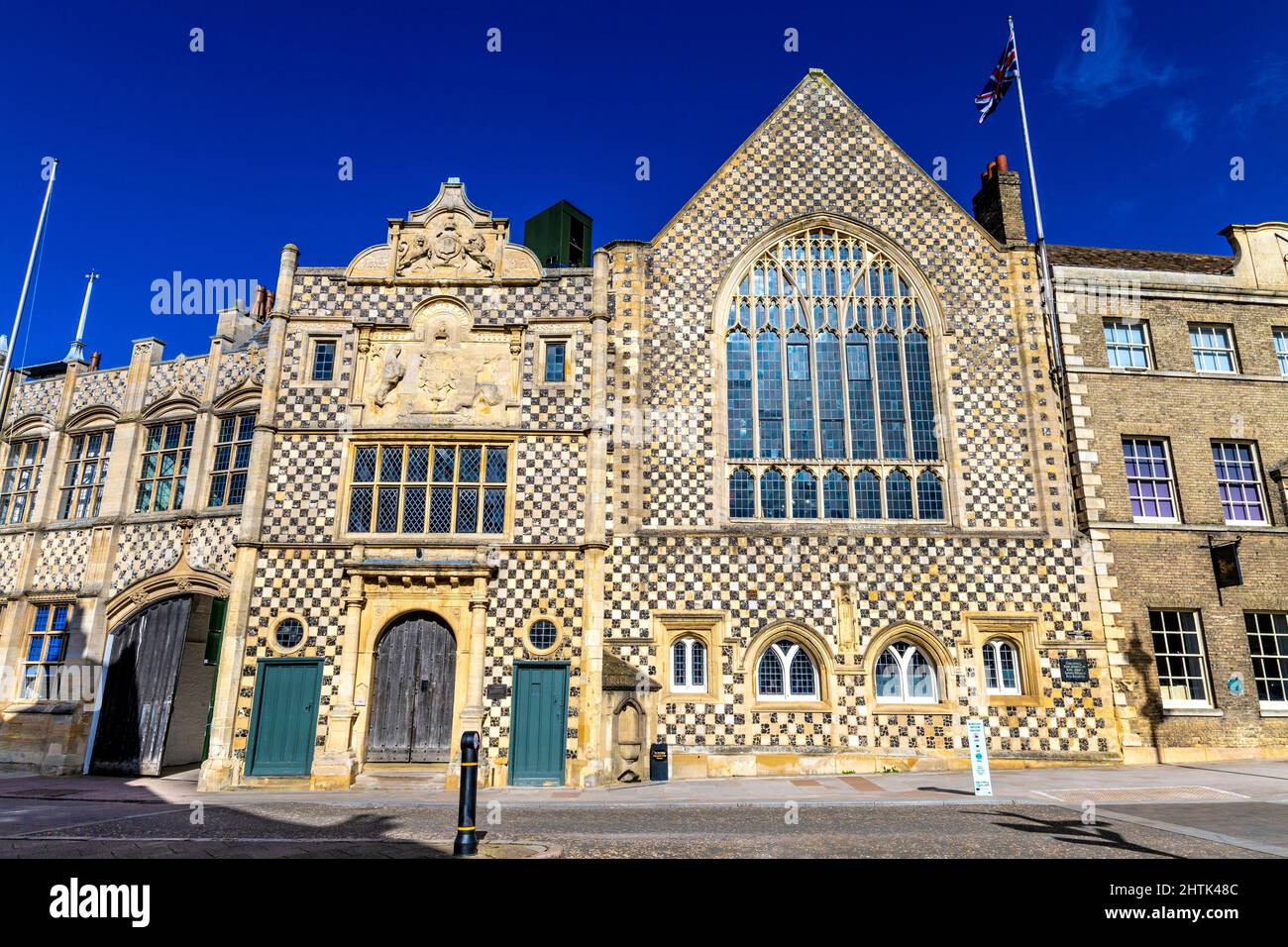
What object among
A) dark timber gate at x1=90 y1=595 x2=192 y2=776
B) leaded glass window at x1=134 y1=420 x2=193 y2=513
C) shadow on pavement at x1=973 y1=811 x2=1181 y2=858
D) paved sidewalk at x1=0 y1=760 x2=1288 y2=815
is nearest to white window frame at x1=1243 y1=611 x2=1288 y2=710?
paved sidewalk at x1=0 y1=760 x2=1288 y2=815

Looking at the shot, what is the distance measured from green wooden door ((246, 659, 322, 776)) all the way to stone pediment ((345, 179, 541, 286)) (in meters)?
10.2

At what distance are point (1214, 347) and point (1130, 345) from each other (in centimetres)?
262

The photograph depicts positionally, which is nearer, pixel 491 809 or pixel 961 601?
pixel 491 809

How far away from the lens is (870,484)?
20.2 meters

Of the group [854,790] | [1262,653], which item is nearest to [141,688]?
[854,790]

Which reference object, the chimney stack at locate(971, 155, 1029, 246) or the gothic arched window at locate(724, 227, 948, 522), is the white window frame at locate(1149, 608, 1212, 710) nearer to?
the gothic arched window at locate(724, 227, 948, 522)

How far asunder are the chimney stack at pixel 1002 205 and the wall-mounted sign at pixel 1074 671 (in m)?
11.7

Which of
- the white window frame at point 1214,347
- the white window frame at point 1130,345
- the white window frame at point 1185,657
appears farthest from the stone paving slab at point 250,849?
the white window frame at point 1214,347

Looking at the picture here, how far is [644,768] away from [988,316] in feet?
50.2

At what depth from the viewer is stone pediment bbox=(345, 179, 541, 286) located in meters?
20.4
